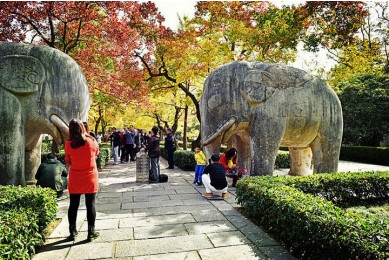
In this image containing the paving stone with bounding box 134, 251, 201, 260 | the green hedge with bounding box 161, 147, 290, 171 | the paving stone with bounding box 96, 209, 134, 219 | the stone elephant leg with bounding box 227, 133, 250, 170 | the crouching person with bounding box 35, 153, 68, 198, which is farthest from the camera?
the green hedge with bounding box 161, 147, 290, 171

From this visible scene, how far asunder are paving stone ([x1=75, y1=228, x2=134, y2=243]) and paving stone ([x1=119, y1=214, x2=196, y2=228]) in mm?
223

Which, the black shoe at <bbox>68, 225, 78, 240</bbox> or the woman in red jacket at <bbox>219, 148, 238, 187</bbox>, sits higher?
the woman in red jacket at <bbox>219, 148, 238, 187</bbox>

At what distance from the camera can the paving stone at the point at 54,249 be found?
11.7ft

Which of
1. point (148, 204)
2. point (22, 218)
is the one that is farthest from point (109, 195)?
point (22, 218)

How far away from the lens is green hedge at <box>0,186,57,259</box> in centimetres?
293

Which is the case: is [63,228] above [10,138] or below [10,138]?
below

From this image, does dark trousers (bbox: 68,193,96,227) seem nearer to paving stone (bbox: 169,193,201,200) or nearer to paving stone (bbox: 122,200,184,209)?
paving stone (bbox: 122,200,184,209)

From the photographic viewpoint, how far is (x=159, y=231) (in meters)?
4.36

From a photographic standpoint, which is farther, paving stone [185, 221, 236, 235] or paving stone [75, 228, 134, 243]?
paving stone [185, 221, 236, 235]

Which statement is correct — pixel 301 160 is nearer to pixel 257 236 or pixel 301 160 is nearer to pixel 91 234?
pixel 257 236

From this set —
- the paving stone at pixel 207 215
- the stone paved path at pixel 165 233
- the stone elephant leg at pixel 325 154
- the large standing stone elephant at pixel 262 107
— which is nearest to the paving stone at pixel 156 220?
the stone paved path at pixel 165 233

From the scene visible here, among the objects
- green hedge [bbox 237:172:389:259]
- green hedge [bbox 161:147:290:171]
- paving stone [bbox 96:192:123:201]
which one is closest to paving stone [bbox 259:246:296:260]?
green hedge [bbox 237:172:389:259]

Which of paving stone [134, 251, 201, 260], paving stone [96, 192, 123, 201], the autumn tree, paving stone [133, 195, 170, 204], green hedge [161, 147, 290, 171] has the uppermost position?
the autumn tree

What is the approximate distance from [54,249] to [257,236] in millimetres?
2757
